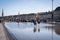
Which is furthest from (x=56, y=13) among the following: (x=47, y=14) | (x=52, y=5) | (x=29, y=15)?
(x=52, y=5)

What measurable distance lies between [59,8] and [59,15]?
4.92 metres

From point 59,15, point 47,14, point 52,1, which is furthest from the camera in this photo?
point 47,14

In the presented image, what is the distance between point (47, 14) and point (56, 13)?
1886 centimetres

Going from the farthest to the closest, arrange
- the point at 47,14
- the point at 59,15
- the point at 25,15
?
the point at 25,15 → the point at 47,14 → the point at 59,15

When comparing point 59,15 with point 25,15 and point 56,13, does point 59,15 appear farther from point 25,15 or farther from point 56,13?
point 25,15

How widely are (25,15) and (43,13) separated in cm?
1752

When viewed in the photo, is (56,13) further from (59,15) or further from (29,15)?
(29,15)

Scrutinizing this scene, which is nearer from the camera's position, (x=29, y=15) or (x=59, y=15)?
(x=59, y=15)

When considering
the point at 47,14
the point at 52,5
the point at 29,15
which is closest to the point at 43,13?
the point at 47,14

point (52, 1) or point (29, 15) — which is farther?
point (29, 15)

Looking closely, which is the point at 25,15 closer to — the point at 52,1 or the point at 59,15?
the point at 59,15

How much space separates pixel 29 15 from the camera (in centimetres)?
13225

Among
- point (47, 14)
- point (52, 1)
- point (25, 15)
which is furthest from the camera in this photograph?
point (25, 15)

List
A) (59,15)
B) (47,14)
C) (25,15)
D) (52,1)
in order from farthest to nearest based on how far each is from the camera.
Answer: (25,15), (47,14), (59,15), (52,1)
